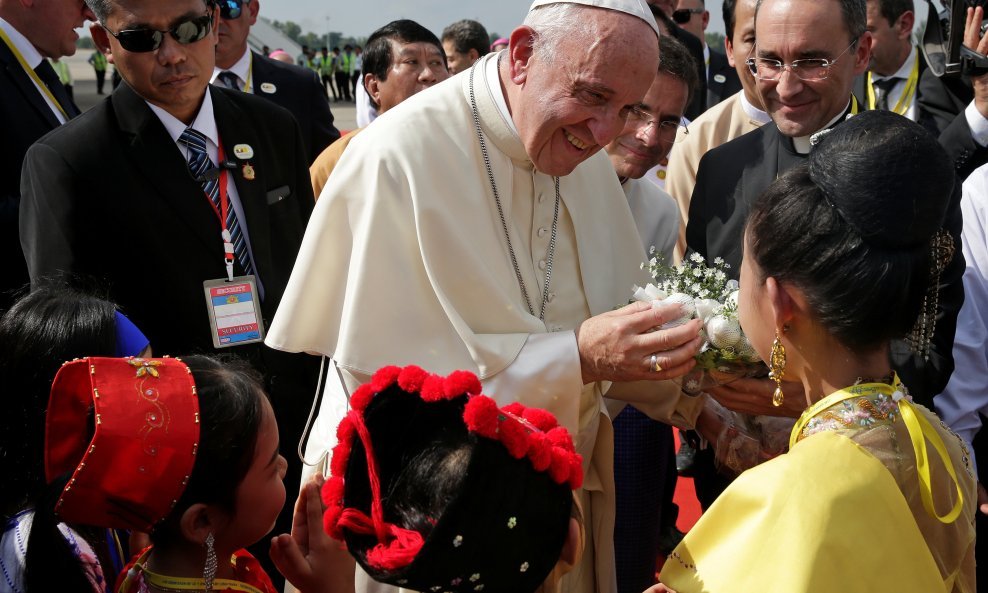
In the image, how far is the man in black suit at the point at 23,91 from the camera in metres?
4.11

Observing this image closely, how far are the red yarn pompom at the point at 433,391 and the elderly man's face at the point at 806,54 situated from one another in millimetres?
2195

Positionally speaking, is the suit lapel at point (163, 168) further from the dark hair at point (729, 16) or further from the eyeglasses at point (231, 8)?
the dark hair at point (729, 16)

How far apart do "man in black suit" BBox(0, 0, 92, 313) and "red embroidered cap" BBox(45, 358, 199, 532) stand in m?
2.13

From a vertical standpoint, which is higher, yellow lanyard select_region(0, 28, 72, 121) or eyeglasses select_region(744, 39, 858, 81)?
yellow lanyard select_region(0, 28, 72, 121)

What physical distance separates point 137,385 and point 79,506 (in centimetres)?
27

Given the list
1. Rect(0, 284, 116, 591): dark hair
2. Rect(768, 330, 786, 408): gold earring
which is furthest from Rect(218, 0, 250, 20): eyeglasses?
Rect(768, 330, 786, 408): gold earring

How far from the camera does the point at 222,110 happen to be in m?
Answer: 3.50

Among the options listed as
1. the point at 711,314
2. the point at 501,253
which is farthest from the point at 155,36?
the point at 711,314

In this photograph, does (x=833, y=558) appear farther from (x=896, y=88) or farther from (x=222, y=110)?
(x=896, y=88)

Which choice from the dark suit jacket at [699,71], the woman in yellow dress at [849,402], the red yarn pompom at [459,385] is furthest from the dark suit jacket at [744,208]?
the dark suit jacket at [699,71]

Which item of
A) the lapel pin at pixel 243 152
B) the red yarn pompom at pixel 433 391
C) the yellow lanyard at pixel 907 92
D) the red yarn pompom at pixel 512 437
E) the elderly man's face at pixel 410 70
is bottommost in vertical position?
the yellow lanyard at pixel 907 92

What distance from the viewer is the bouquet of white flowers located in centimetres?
264

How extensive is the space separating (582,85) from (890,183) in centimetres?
104

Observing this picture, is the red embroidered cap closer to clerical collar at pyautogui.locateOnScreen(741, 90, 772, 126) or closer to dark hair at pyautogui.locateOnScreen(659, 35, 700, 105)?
dark hair at pyautogui.locateOnScreen(659, 35, 700, 105)
